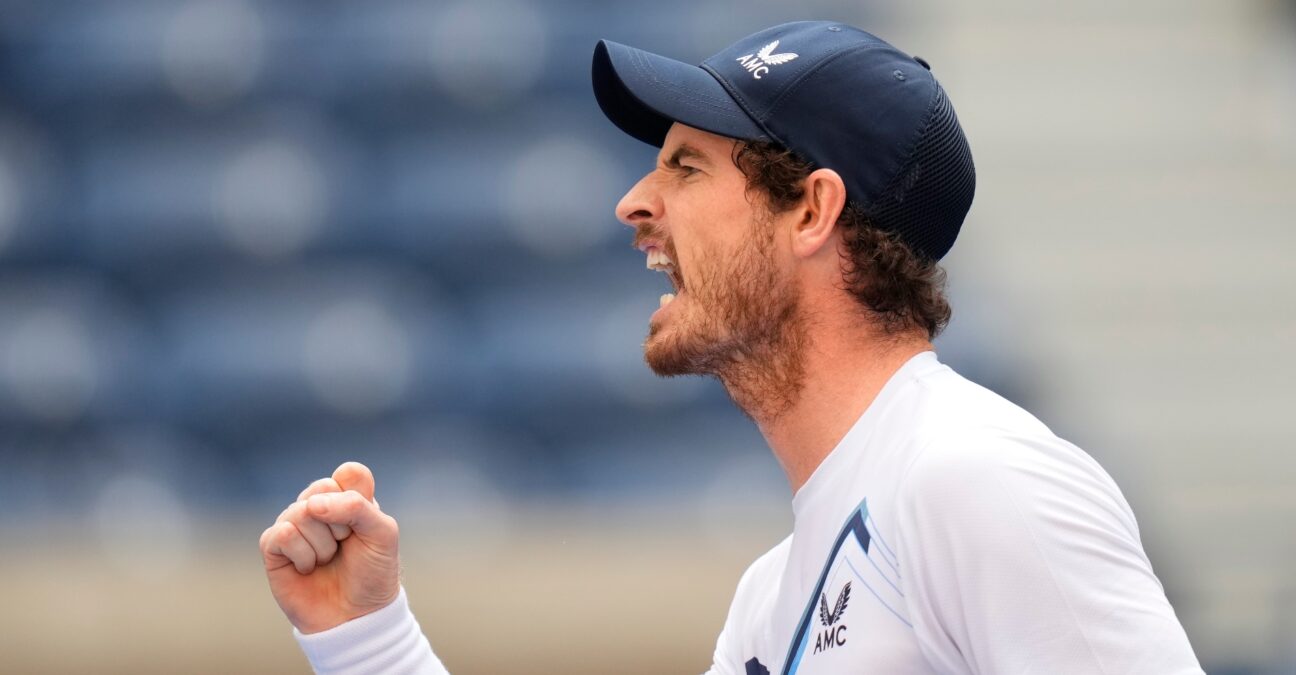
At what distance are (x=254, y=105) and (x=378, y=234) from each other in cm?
74

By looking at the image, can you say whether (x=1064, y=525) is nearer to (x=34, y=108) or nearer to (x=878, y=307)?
(x=878, y=307)

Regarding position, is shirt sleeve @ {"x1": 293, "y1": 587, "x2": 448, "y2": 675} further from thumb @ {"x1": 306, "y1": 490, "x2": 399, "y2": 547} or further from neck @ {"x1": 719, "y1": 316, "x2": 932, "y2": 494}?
neck @ {"x1": 719, "y1": 316, "x2": 932, "y2": 494}

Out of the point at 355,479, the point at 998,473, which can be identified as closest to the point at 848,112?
the point at 998,473

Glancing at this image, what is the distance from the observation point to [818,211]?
1925mm

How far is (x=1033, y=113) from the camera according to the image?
6234mm

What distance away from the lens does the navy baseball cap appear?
1.87 metres

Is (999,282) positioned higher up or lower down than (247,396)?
lower down

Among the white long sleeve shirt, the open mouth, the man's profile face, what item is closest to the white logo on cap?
the man's profile face

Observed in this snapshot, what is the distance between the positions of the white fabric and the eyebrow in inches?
19.3

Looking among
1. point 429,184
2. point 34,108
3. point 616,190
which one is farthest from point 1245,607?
point 34,108

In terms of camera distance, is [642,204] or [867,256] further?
[642,204]

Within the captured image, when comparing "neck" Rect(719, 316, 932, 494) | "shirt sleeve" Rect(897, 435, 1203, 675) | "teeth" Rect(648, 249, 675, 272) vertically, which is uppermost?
"teeth" Rect(648, 249, 675, 272)

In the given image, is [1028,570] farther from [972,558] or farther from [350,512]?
[350,512]

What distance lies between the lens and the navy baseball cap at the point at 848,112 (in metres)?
1.87
